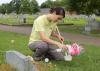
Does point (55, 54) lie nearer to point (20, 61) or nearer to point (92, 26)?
point (20, 61)

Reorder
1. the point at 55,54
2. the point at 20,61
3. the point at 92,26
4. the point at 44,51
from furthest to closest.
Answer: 1. the point at 92,26
2. the point at 55,54
3. the point at 44,51
4. the point at 20,61

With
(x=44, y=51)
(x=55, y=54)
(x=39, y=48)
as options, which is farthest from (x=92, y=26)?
(x=39, y=48)

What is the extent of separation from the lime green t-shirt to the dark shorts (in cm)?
17

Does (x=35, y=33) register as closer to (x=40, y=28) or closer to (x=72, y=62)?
(x=40, y=28)

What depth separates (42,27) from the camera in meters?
8.38

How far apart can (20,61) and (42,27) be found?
1.72 m

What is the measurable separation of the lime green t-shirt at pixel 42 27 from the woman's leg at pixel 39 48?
165 mm

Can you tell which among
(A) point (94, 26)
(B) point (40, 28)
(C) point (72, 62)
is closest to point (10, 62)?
(B) point (40, 28)

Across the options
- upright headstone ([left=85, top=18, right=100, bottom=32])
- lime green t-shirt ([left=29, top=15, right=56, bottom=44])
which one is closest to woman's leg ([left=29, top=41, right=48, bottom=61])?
lime green t-shirt ([left=29, top=15, right=56, bottom=44])

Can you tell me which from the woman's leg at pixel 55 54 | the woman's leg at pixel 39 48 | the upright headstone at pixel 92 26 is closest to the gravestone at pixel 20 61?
the woman's leg at pixel 39 48

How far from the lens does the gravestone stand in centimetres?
642

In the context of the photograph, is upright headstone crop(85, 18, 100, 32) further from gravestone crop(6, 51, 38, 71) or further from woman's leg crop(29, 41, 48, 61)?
gravestone crop(6, 51, 38, 71)

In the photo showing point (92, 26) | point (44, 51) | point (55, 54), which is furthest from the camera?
point (92, 26)

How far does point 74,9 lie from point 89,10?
2.00 metres
